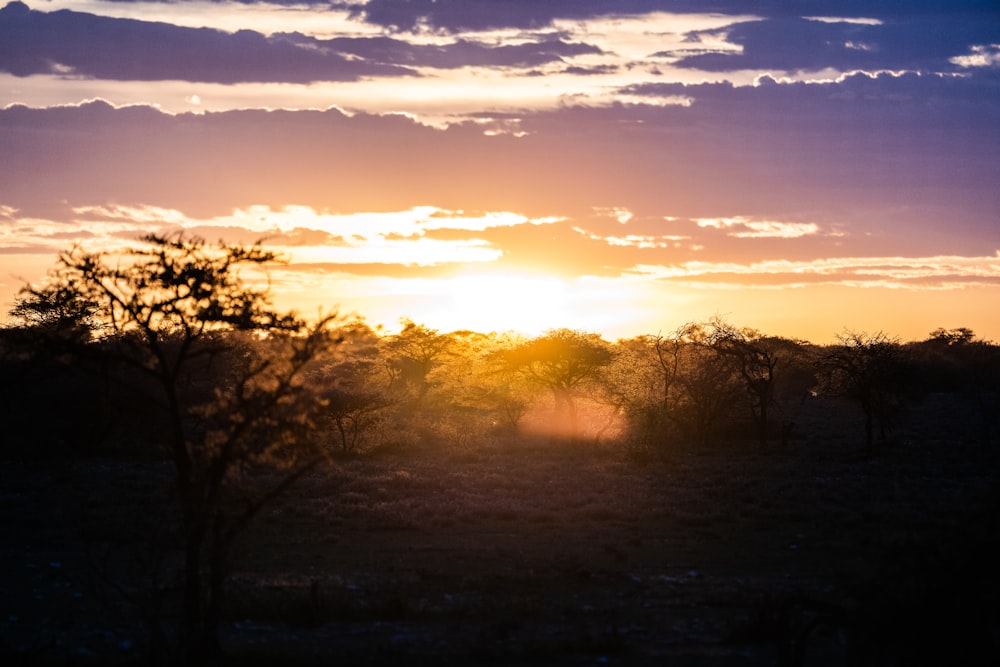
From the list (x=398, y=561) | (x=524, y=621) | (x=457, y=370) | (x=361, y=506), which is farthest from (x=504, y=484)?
(x=457, y=370)

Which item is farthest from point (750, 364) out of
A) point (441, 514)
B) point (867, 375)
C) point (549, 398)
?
point (441, 514)

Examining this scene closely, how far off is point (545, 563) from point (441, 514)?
29.7ft

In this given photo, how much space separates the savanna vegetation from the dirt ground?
0.27 ft

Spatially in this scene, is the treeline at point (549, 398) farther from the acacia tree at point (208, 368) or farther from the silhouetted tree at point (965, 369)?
the acacia tree at point (208, 368)

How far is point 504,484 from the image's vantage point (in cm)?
4041

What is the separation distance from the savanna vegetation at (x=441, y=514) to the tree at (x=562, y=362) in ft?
9.62

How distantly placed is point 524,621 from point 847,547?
40.8ft

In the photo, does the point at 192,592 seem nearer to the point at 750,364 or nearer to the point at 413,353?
the point at 750,364

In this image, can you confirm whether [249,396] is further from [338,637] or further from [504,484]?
[504,484]

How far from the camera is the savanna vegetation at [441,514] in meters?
15.0

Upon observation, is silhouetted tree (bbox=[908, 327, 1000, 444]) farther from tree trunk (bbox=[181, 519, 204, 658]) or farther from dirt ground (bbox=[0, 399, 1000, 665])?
tree trunk (bbox=[181, 519, 204, 658])

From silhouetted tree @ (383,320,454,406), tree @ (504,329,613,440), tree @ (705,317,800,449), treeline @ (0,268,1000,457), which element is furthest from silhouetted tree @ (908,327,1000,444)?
silhouetted tree @ (383,320,454,406)

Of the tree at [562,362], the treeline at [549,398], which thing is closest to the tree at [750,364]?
the treeline at [549,398]

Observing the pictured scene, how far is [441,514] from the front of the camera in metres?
33.2
